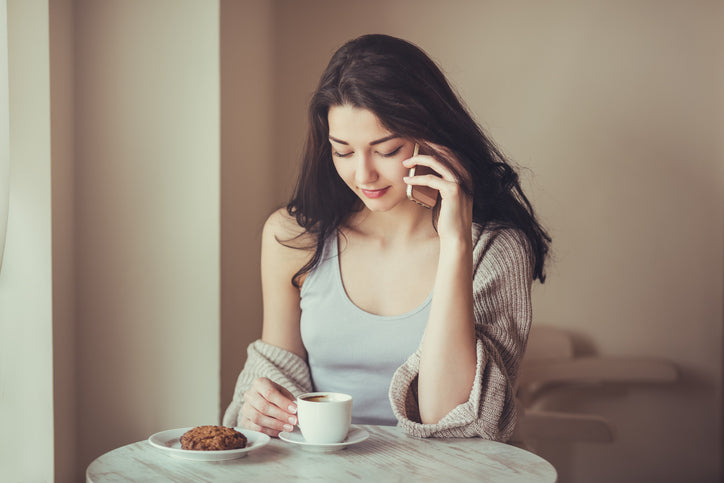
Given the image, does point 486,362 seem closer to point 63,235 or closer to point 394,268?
point 394,268

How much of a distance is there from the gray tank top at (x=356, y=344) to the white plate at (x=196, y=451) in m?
0.35

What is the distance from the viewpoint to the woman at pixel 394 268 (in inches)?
40.5

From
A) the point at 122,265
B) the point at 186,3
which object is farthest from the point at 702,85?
the point at 122,265

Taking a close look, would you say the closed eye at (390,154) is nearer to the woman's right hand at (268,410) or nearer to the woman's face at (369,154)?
the woman's face at (369,154)

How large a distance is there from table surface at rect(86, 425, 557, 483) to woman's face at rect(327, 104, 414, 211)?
41 cm

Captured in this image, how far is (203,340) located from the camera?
1530mm

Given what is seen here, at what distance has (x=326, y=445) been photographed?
33.1 inches

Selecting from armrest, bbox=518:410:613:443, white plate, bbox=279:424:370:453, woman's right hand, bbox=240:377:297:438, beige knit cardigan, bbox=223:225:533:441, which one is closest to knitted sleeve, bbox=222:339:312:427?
beige knit cardigan, bbox=223:225:533:441

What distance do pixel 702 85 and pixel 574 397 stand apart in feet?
3.27

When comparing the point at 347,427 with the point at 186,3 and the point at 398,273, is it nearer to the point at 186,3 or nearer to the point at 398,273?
the point at 398,273

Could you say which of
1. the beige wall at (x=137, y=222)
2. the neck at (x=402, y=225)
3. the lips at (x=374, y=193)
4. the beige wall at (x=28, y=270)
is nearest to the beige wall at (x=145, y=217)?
the beige wall at (x=137, y=222)

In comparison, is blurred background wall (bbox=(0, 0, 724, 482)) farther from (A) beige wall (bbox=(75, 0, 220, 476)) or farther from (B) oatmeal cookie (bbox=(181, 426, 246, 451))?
(B) oatmeal cookie (bbox=(181, 426, 246, 451))

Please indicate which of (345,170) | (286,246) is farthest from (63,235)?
(345,170)

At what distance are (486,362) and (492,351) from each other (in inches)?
2.2
